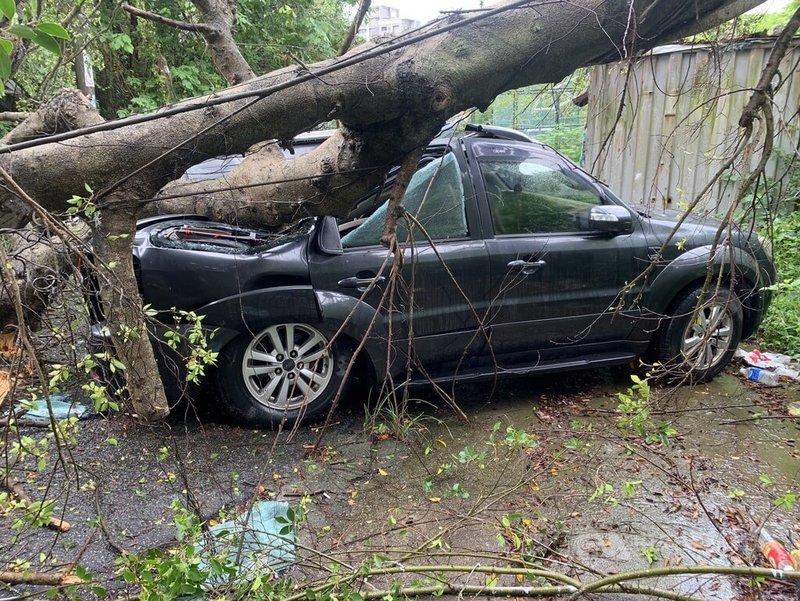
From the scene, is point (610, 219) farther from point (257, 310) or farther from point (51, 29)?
point (51, 29)

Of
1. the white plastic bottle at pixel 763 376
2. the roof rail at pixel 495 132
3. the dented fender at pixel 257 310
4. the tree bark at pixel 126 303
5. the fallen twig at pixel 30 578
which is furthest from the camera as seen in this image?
the white plastic bottle at pixel 763 376

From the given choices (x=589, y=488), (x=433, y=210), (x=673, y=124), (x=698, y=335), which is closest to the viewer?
(x=589, y=488)

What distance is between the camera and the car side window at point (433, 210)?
388 centimetres

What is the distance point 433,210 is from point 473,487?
1816mm

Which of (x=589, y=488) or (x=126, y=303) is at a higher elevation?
(x=126, y=303)

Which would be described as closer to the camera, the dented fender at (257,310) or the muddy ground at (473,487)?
the muddy ground at (473,487)

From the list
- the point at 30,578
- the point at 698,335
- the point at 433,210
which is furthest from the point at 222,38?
the point at 698,335

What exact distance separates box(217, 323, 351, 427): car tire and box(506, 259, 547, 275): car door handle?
4.11 ft

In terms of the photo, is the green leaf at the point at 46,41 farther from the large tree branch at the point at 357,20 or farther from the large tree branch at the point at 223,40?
the large tree branch at the point at 223,40

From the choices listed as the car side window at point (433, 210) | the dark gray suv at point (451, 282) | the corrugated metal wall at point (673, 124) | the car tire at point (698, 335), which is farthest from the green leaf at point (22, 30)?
the corrugated metal wall at point (673, 124)

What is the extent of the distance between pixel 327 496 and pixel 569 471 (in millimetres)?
1407

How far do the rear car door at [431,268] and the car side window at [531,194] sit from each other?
0.67 ft

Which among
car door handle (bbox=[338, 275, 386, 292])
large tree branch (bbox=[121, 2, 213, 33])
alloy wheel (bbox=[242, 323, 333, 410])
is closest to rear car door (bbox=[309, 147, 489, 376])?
car door handle (bbox=[338, 275, 386, 292])

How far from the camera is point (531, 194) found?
165 inches
